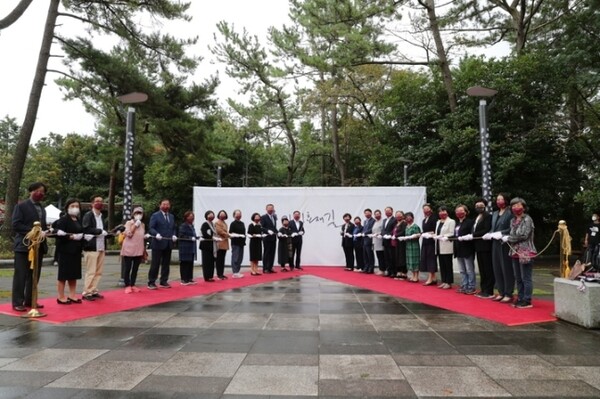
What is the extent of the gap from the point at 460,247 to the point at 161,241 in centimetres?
578

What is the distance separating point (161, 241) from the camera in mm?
8539

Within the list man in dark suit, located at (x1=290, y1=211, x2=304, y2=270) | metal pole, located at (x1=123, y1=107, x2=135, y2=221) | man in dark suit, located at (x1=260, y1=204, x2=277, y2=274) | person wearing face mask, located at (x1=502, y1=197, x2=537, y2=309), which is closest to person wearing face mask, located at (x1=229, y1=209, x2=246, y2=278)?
man in dark suit, located at (x1=260, y1=204, x2=277, y2=274)

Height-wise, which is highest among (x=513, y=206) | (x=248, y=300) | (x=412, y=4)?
(x=412, y=4)

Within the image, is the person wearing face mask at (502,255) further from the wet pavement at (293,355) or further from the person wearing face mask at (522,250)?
the wet pavement at (293,355)

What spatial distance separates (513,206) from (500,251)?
81cm

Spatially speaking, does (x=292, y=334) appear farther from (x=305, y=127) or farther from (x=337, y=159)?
(x=305, y=127)

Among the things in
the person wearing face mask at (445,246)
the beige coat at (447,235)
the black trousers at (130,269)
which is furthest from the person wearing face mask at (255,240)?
the beige coat at (447,235)

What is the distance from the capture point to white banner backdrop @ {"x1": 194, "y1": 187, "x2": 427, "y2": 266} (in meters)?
13.0

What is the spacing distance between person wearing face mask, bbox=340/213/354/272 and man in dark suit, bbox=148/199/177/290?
5.00 meters

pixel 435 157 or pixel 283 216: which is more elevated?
pixel 435 157

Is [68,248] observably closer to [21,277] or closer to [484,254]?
[21,277]

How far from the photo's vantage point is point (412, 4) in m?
16.6

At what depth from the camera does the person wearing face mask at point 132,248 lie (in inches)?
312

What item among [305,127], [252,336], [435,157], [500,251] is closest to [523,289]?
[500,251]
